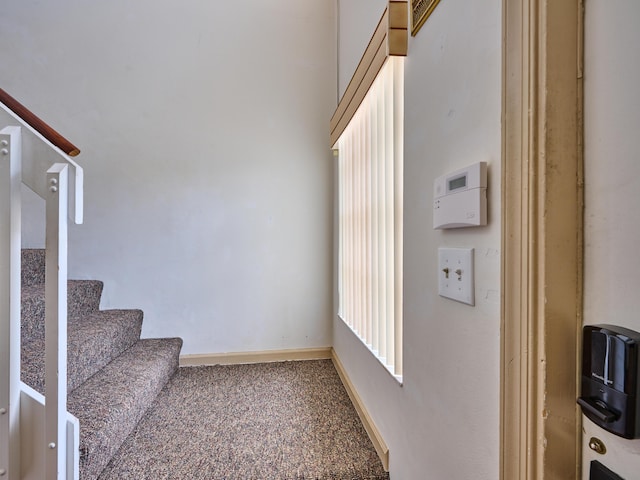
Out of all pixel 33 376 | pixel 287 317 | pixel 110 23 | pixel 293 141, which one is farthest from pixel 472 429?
pixel 110 23

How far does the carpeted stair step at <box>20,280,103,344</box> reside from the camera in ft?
5.15

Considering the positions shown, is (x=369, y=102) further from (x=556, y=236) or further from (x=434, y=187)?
(x=556, y=236)

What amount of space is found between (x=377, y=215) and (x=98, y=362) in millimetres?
1624

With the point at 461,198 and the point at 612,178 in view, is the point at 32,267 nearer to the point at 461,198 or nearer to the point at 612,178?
the point at 461,198

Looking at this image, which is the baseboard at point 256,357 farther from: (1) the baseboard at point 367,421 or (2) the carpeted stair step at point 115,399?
(1) the baseboard at point 367,421

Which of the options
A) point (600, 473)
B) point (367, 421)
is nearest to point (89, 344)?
point (367, 421)

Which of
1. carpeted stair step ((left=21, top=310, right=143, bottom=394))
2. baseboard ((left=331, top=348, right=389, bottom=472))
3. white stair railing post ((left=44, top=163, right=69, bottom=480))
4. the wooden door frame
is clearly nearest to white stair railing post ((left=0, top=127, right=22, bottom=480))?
white stair railing post ((left=44, top=163, right=69, bottom=480))

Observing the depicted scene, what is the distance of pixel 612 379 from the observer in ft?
1.33

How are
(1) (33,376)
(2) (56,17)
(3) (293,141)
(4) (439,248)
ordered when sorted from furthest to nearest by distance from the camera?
(3) (293,141) → (2) (56,17) → (1) (33,376) → (4) (439,248)

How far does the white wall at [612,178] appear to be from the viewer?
40cm

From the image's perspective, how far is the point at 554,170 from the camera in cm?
48

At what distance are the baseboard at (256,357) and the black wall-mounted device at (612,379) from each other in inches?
83.6

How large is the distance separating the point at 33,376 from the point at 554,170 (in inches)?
70.4

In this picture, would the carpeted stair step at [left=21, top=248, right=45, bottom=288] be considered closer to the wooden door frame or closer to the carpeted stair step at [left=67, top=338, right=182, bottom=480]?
the carpeted stair step at [left=67, top=338, right=182, bottom=480]
